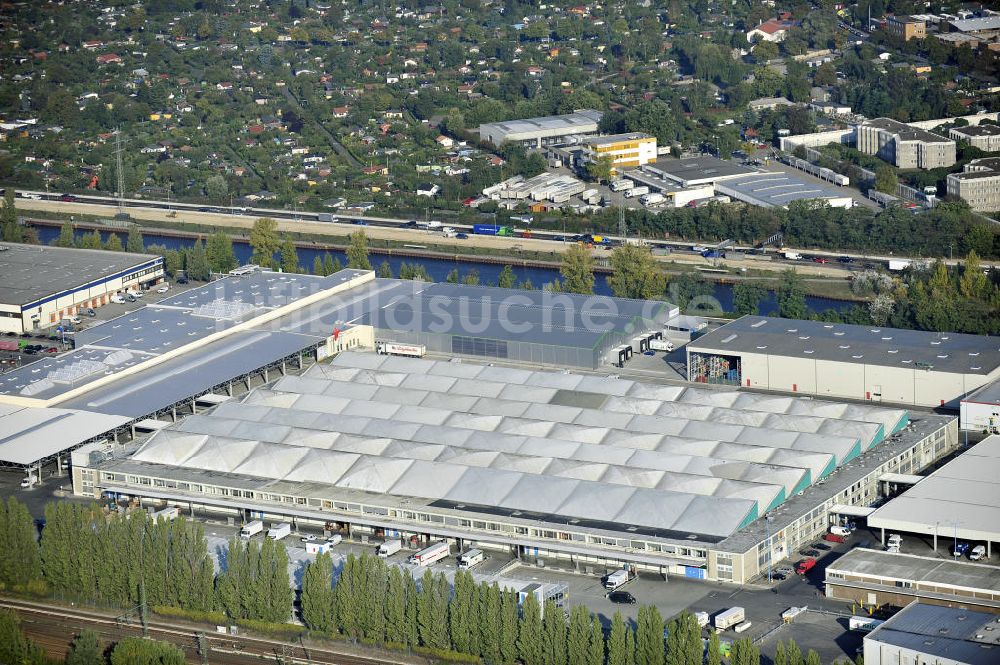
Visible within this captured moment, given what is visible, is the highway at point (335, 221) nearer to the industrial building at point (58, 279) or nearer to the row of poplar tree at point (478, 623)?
the industrial building at point (58, 279)

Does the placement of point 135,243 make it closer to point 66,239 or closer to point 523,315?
point 66,239

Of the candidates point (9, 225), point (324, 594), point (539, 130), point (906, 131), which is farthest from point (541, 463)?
point (539, 130)

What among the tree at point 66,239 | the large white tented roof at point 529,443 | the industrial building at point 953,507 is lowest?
the industrial building at point 953,507

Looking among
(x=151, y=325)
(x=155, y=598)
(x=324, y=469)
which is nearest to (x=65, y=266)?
(x=151, y=325)

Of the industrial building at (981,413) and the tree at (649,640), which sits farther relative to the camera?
the industrial building at (981,413)

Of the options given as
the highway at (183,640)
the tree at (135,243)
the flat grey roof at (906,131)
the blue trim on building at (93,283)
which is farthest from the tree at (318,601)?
the flat grey roof at (906,131)

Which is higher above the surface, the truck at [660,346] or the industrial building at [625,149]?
the industrial building at [625,149]

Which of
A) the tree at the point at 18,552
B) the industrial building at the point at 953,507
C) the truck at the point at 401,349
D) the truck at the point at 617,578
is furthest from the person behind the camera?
the truck at the point at 401,349
